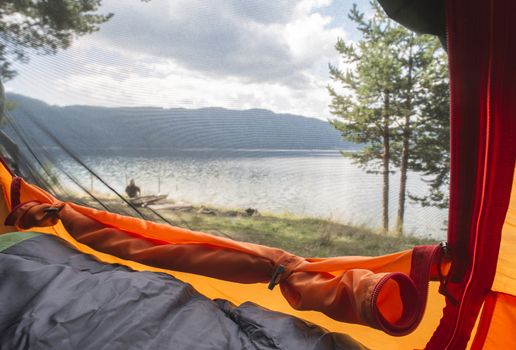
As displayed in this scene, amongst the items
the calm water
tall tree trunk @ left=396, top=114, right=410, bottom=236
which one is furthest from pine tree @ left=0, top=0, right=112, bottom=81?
tall tree trunk @ left=396, top=114, right=410, bottom=236

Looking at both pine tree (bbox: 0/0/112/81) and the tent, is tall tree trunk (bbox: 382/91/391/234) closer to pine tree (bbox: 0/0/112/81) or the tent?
the tent

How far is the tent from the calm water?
2.47 ft

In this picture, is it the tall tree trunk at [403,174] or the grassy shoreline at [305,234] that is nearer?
the grassy shoreline at [305,234]

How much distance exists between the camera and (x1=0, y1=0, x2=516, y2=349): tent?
46 centimetres

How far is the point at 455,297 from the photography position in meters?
0.57

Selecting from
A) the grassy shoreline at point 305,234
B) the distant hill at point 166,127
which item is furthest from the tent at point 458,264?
the grassy shoreline at point 305,234

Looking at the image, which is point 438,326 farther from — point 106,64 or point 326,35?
point 106,64

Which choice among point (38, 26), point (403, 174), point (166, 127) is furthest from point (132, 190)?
point (403, 174)

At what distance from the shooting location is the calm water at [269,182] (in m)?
1.42

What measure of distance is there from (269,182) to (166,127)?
Answer: 597mm

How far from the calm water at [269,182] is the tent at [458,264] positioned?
2.47ft

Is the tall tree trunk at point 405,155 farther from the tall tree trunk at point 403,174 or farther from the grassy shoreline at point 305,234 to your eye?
the grassy shoreline at point 305,234

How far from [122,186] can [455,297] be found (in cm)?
128

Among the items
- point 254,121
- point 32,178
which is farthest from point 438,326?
point 32,178
